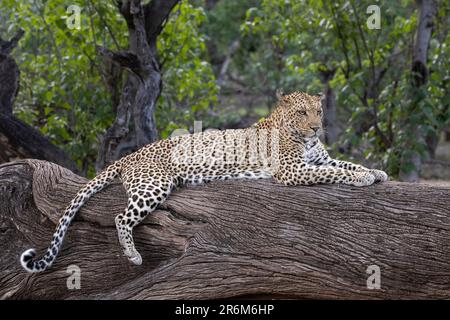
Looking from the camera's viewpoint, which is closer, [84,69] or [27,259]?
[27,259]

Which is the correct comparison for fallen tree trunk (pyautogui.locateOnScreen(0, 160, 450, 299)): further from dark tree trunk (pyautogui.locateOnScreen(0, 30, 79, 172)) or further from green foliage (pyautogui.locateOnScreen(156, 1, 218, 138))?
green foliage (pyautogui.locateOnScreen(156, 1, 218, 138))

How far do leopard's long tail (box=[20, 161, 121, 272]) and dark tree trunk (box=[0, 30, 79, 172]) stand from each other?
2.60 m

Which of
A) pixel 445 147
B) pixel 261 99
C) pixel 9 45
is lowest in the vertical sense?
pixel 445 147

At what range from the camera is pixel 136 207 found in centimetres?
732

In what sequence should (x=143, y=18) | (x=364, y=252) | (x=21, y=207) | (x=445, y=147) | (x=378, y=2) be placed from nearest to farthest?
(x=364, y=252)
(x=21, y=207)
(x=143, y=18)
(x=378, y=2)
(x=445, y=147)

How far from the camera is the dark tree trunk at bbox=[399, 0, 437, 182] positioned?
1155cm

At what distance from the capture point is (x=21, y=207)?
8.27 m

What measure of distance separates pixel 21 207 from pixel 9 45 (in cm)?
373

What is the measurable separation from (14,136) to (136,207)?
357 centimetres

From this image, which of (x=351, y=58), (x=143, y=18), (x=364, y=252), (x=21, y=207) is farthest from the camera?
(x=351, y=58)

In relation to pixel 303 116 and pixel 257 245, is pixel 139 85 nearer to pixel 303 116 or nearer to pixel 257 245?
pixel 303 116

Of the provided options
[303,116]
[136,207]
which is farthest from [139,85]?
[136,207]

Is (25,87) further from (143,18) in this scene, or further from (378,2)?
(378,2)

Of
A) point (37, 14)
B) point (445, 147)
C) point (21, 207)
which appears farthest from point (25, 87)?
point (445, 147)
